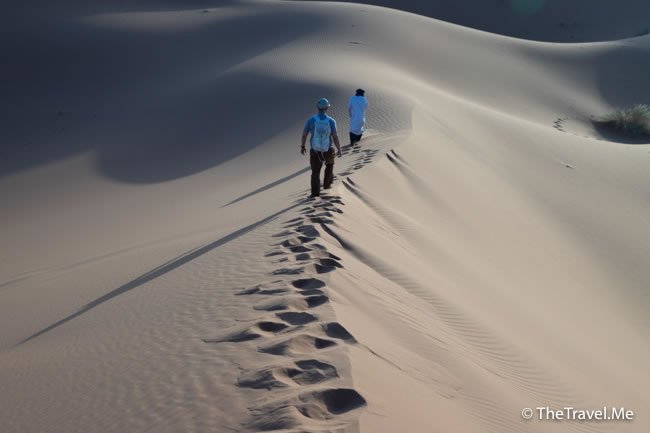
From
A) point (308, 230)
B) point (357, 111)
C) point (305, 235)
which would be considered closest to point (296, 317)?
point (305, 235)

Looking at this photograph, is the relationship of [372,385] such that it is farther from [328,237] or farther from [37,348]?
[37,348]

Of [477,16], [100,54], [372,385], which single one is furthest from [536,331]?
[477,16]

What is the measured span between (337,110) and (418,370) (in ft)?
47.4

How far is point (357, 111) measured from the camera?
553 inches

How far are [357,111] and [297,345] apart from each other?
996 cm

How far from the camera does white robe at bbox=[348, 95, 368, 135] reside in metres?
13.8

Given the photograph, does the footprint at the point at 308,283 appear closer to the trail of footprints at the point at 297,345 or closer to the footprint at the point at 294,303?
the trail of footprints at the point at 297,345

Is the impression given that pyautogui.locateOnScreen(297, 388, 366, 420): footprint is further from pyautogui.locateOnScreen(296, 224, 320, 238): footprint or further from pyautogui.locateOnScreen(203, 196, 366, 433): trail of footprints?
pyautogui.locateOnScreen(296, 224, 320, 238): footprint

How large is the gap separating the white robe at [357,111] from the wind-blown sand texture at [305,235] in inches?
19.3

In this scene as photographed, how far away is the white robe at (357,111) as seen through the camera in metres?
13.8

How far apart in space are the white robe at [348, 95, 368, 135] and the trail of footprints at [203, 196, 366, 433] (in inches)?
281

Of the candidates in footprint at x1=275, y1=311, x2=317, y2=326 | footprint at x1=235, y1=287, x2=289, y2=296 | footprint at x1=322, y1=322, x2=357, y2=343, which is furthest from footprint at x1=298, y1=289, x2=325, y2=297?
footprint at x1=322, y1=322, x2=357, y2=343

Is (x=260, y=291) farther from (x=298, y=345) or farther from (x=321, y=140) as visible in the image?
(x=321, y=140)

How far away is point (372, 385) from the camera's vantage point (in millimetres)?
4066
